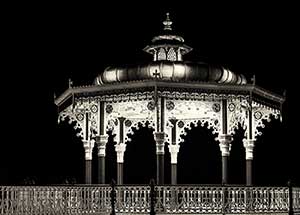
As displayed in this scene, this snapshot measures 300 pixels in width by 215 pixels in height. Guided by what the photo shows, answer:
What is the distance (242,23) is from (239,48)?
953 millimetres

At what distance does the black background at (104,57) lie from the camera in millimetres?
29172

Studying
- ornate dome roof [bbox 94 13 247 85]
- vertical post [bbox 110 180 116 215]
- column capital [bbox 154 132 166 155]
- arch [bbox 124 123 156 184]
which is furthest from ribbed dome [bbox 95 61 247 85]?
arch [bbox 124 123 156 184]

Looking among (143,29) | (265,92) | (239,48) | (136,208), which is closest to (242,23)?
(239,48)

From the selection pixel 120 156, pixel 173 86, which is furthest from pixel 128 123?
pixel 173 86

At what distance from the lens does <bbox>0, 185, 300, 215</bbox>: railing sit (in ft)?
60.3

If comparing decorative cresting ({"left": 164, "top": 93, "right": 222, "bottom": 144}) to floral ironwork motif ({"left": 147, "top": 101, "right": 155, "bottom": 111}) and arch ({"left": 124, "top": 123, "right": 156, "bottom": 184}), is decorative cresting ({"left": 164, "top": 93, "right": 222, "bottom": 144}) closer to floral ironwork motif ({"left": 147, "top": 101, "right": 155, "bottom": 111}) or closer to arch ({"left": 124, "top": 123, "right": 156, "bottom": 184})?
floral ironwork motif ({"left": 147, "top": 101, "right": 155, "bottom": 111})

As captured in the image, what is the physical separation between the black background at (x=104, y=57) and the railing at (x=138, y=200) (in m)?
9.81

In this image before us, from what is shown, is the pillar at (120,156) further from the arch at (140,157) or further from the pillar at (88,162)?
the arch at (140,157)

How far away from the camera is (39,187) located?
1903 cm

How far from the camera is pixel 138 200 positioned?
1862 centimetres

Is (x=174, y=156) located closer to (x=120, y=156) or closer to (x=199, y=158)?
(x=120, y=156)

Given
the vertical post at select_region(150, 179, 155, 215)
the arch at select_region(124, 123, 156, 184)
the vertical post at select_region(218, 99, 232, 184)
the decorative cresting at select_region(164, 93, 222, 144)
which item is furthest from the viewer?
the arch at select_region(124, 123, 156, 184)

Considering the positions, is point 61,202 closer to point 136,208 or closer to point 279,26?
point 136,208

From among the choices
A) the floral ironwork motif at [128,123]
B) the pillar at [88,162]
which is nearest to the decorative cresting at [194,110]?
the floral ironwork motif at [128,123]
